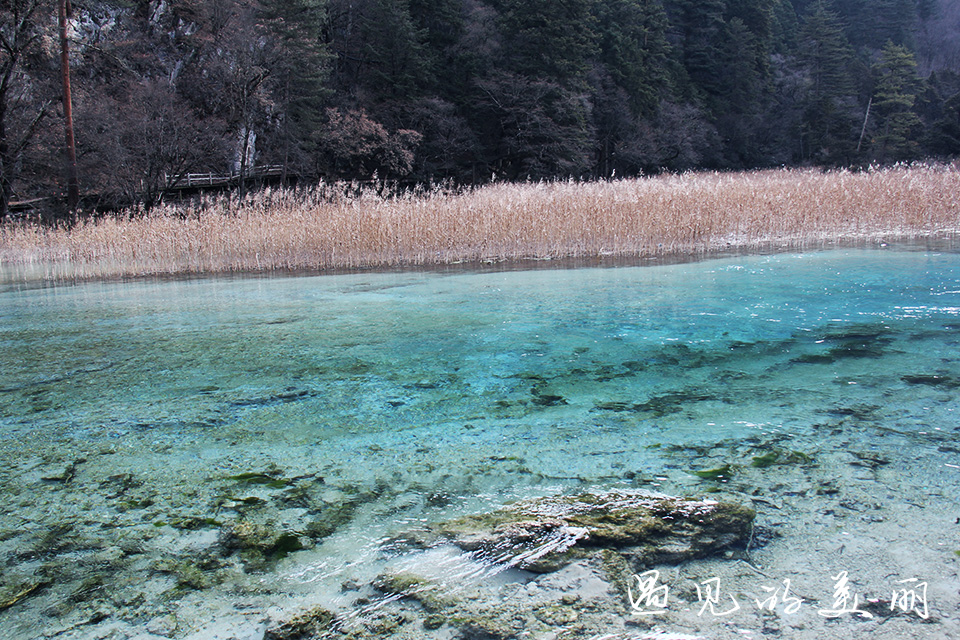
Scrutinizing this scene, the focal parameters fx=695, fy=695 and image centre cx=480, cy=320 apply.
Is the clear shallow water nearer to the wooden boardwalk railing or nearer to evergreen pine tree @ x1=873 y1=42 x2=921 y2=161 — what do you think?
the wooden boardwalk railing

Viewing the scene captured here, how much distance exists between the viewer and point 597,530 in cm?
184

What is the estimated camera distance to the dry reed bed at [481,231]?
990 centimetres

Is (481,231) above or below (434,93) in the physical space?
below

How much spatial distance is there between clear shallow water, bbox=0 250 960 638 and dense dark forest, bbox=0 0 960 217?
16435 millimetres

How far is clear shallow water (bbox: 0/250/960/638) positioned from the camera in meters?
1.85

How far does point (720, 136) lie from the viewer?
128 feet

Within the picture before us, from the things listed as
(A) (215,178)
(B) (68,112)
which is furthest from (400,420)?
(A) (215,178)

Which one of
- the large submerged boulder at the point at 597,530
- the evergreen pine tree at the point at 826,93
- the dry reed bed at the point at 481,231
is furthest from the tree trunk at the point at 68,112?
the evergreen pine tree at the point at 826,93

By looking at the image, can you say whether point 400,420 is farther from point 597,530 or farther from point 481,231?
point 481,231

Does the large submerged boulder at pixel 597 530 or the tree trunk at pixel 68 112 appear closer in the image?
the large submerged boulder at pixel 597 530

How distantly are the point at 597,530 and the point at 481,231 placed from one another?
27.2ft

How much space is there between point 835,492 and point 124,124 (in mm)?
21667

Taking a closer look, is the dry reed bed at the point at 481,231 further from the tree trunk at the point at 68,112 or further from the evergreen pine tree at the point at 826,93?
the evergreen pine tree at the point at 826,93

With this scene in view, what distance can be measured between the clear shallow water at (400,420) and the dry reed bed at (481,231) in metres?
4.22
